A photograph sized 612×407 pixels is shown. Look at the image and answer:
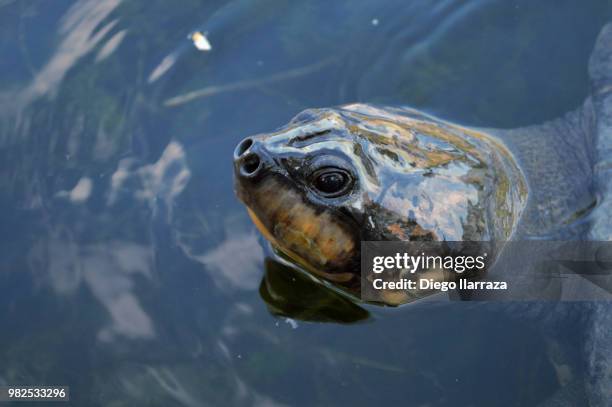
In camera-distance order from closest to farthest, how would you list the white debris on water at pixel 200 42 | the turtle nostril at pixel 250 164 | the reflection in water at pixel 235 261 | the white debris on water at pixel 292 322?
the turtle nostril at pixel 250 164 → the white debris on water at pixel 292 322 → the reflection in water at pixel 235 261 → the white debris on water at pixel 200 42

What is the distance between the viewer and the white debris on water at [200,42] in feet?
14.2

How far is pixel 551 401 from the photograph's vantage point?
3117mm


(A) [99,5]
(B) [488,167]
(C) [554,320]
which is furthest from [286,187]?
(A) [99,5]

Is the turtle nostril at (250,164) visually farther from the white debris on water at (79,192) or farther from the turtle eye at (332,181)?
the white debris on water at (79,192)

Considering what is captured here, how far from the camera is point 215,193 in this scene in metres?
3.66

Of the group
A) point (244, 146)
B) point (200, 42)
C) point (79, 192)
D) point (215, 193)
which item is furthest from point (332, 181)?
point (200, 42)

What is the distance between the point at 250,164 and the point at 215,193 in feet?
3.05

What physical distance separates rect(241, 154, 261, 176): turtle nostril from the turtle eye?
243 mm

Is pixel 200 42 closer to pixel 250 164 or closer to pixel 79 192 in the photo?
pixel 79 192

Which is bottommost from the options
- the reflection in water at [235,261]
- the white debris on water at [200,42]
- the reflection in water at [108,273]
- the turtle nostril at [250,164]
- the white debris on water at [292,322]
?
the white debris on water at [292,322]

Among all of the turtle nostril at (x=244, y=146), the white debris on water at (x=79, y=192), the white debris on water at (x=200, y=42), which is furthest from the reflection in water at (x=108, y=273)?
the white debris on water at (x=200, y=42)

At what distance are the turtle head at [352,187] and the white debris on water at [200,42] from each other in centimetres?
159

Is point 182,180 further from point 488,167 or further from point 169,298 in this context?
point 488,167

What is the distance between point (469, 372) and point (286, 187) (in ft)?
4.08
